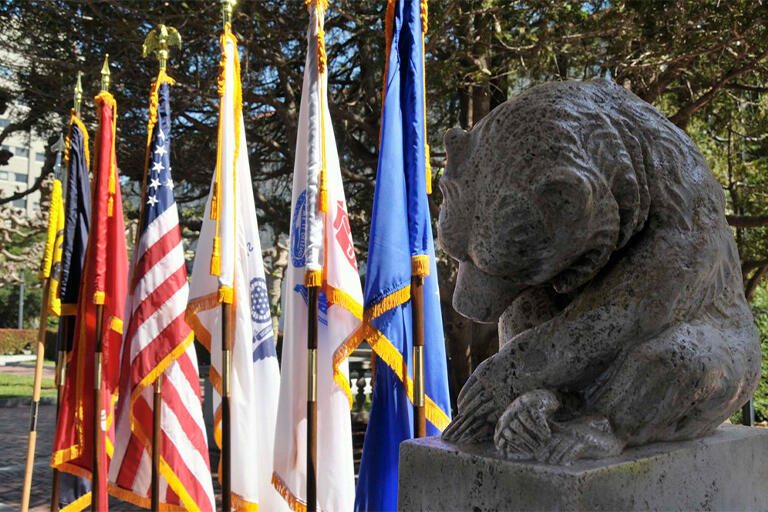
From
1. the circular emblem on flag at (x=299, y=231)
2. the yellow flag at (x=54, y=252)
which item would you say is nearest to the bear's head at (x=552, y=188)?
the circular emblem on flag at (x=299, y=231)

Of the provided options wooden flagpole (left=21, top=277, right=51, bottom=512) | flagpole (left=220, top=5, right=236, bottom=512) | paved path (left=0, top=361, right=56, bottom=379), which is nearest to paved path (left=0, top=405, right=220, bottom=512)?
wooden flagpole (left=21, top=277, right=51, bottom=512)

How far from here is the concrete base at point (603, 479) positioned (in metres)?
1.52

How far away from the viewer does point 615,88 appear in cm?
196

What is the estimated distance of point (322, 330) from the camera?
13.6ft

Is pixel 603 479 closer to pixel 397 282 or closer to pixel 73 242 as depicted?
Result: pixel 397 282

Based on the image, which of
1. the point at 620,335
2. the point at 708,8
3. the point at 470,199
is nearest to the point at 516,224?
the point at 470,199

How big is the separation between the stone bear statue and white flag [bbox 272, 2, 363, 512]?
222 cm

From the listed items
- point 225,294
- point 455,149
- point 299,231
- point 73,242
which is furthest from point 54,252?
point 455,149

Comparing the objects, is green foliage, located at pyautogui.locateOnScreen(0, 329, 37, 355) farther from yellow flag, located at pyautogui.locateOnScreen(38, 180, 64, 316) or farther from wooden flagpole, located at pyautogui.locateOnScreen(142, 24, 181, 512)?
wooden flagpole, located at pyautogui.locateOnScreen(142, 24, 181, 512)

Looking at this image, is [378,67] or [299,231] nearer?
[299,231]

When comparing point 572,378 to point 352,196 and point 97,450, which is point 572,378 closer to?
point 97,450

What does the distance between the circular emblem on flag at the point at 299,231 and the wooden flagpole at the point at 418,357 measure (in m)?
0.84

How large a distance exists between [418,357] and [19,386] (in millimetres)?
16602

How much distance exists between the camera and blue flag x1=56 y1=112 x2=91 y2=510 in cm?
561
